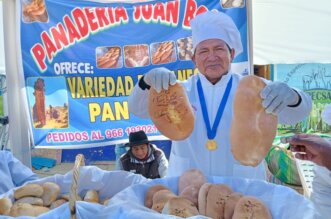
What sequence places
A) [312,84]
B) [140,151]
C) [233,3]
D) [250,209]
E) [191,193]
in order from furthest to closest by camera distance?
1. [312,84]
2. [140,151]
3. [233,3]
4. [191,193]
5. [250,209]

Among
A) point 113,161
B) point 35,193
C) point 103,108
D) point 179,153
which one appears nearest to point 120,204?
point 35,193

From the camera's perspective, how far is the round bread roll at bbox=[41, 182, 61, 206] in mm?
1042

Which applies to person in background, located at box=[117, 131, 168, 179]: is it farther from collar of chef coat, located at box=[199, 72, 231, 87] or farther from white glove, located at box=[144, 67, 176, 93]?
white glove, located at box=[144, 67, 176, 93]

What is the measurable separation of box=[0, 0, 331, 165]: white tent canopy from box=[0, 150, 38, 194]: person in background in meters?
0.95

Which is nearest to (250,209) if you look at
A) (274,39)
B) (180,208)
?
(180,208)

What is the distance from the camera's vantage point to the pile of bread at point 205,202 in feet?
2.82

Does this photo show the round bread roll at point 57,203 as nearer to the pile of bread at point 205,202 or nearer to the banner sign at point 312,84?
the pile of bread at point 205,202

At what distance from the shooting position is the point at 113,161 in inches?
107

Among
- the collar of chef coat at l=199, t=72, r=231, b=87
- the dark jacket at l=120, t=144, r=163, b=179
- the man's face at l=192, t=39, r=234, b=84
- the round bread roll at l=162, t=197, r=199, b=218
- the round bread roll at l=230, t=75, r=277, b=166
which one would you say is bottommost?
the dark jacket at l=120, t=144, r=163, b=179

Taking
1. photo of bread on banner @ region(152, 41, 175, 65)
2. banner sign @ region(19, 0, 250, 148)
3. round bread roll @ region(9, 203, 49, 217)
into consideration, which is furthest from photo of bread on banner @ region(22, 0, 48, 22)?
round bread roll @ region(9, 203, 49, 217)

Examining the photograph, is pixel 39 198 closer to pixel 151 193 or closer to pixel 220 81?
pixel 151 193

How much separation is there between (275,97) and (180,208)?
0.43 metres

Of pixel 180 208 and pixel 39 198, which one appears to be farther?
pixel 39 198

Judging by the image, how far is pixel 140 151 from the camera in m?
2.45
